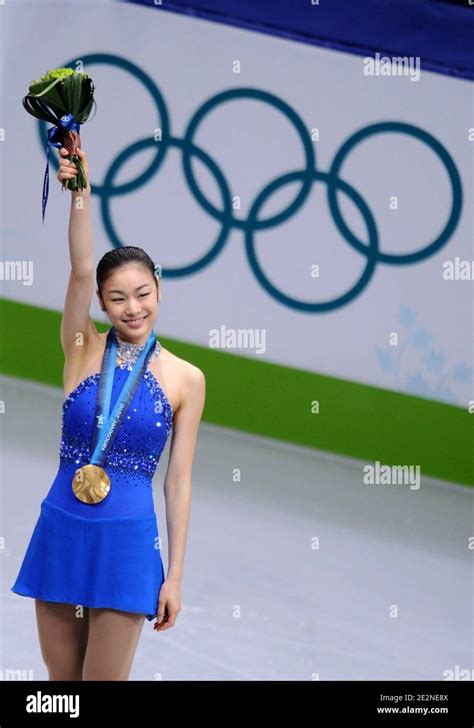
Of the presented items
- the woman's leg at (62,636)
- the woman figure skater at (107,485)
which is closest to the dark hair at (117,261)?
the woman figure skater at (107,485)

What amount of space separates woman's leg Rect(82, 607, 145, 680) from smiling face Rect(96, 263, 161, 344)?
29.1 inches

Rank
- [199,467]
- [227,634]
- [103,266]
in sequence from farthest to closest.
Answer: [199,467] → [227,634] → [103,266]

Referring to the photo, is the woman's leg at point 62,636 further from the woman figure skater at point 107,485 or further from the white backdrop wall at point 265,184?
the white backdrop wall at point 265,184

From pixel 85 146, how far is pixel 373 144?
1.83 m

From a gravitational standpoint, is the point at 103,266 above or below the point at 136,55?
below

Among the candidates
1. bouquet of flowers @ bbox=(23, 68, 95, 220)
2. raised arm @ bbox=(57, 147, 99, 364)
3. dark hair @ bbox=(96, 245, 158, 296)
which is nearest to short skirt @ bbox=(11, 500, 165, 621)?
raised arm @ bbox=(57, 147, 99, 364)

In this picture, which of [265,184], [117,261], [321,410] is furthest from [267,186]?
[117,261]

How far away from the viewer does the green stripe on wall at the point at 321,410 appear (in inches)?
319

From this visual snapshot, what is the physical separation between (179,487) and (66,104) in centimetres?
105

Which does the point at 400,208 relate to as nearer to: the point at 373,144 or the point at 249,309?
the point at 373,144

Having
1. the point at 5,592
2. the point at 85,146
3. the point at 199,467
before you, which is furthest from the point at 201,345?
the point at 5,592

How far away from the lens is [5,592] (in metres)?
5.81

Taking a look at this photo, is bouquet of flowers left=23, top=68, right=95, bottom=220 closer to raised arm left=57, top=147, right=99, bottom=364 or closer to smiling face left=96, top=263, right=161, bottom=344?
raised arm left=57, top=147, right=99, bottom=364

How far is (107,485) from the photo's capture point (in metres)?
3.42
